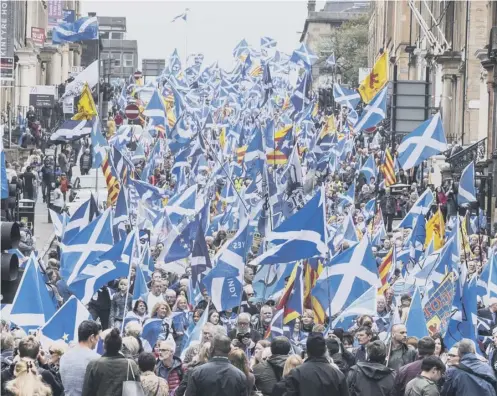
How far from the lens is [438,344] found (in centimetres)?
1468

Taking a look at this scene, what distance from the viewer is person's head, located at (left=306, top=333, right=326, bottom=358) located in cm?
1220

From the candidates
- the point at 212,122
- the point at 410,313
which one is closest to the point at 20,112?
the point at 212,122

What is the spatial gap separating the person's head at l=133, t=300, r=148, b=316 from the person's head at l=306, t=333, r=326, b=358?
6248 mm

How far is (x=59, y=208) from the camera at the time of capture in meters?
41.4

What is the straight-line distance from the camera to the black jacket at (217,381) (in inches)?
468

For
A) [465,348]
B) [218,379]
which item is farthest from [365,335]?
[218,379]

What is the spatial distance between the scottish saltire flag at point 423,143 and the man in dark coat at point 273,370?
18242 mm

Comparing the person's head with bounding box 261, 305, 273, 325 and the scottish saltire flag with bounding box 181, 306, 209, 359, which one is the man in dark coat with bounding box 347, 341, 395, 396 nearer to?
the scottish saltire flag with bounding box 181, 306, 209, 359

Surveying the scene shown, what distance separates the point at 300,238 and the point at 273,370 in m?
4.69

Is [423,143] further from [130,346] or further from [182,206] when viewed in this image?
[130,346]

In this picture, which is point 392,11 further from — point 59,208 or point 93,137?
point 93,137

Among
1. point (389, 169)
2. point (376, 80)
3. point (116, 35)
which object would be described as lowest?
point (389, 169)

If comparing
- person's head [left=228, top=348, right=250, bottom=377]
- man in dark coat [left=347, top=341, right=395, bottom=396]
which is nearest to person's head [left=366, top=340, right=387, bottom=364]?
man in dark coat [left=347, top=341, right=395, bottom=396]

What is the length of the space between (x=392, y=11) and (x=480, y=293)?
68.8m
